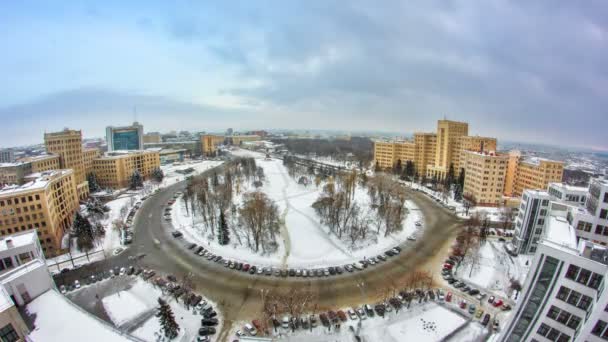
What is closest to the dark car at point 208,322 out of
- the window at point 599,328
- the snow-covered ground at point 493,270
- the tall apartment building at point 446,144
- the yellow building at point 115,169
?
the window at point 599,328

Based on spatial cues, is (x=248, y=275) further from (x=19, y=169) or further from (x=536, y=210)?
(x=19, y=169)

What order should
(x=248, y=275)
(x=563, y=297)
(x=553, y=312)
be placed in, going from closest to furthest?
(x=563, y=297) < (x=553, y=312) < (x=248, y=275)

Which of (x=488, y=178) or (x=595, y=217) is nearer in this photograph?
(x=595, y=217)

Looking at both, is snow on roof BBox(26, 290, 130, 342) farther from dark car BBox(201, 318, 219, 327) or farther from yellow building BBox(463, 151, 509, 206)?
yellow building BBox(463, 151, 509, 206)

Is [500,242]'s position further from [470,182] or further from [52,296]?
[52,296]

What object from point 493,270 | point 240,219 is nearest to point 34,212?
point 240,219

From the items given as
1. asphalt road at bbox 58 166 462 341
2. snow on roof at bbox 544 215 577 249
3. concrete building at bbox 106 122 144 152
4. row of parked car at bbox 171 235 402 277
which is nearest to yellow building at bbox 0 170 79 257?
asphalt road at bbox 58 166 462 341

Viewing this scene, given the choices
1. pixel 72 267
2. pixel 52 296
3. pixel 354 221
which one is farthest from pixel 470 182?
pixel 72 267
